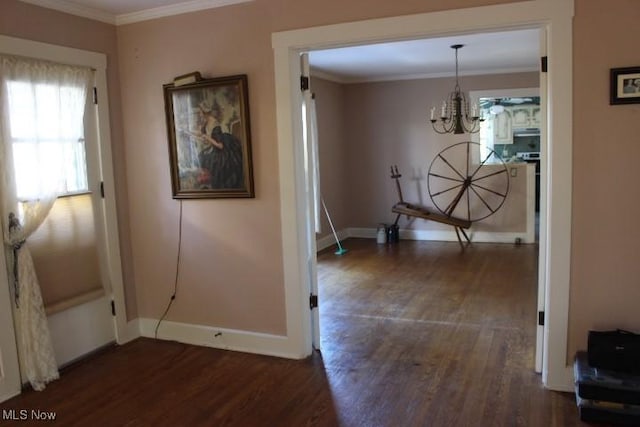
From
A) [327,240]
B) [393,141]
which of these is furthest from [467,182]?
[327,240]

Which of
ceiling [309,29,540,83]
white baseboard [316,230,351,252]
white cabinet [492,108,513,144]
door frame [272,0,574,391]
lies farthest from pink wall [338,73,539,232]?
door frame [272,0,574,391]

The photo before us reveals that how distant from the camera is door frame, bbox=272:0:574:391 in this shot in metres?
2.72

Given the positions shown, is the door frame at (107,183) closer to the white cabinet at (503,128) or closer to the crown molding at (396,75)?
the crown molding at (396,75)

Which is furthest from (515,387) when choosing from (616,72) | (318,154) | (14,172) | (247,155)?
(318,154)

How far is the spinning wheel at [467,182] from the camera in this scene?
24.1 ft

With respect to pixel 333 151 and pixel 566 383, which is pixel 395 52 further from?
pixel 566 383

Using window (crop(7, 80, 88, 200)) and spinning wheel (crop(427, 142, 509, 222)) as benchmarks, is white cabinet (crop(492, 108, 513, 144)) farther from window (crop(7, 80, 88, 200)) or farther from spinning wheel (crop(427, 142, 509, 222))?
window (crop(7, 80, 88, 200))

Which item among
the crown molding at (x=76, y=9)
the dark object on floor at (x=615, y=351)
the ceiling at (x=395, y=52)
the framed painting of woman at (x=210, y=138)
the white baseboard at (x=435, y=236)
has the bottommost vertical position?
the white baseboard at (x=435, y=236)

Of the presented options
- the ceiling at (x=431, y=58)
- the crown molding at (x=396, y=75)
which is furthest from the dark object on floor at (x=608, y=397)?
the crown molding at (x=396, y=75)

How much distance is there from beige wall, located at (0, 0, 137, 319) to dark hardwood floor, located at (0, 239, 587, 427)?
0.73 m

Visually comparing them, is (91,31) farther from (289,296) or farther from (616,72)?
(616,72)

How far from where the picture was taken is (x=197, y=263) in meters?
3.78

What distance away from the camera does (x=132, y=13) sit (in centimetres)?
366

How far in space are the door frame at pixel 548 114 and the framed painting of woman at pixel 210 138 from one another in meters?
0.27
